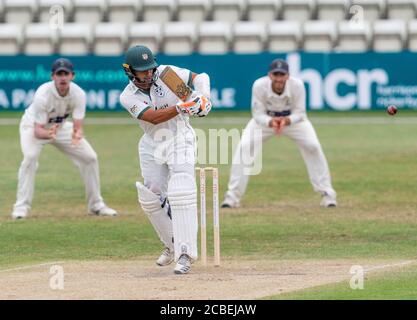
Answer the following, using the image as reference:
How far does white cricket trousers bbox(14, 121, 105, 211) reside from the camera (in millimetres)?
16672

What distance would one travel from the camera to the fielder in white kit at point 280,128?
17.6 metres

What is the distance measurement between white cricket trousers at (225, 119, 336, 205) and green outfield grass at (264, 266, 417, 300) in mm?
6360

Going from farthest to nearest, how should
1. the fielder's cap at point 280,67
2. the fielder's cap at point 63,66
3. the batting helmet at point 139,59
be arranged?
the fielder's cap at point 280,67 → the fielder's cap at point 63,66 → the batting helmet at point 139,59

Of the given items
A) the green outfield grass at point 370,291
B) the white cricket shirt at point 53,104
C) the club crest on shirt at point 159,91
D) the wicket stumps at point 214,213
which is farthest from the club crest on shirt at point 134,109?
the white cricket shirt at point 53,104

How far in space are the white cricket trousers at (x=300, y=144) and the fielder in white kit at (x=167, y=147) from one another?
539 cm

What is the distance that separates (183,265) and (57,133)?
5.52 metres

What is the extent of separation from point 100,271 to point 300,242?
116 inches

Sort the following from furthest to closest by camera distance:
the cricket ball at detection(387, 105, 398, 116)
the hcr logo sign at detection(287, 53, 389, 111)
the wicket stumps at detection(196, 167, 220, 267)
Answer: the hcr logo sign at detection(287, 53, 389, 111)
the cricket ball at detection(387, 105, 398, 116)
the wicket stumps at detection(196, 167, 220, 267)

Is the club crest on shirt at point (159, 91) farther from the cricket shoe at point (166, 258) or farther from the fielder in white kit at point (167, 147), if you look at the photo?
the cricket shoe at point (166, 258)

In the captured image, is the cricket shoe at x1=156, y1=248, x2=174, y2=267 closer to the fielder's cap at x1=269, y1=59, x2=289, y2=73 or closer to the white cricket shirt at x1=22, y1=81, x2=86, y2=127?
the white cricket shirt at x1=22, y1=81, x2=86, y2=127

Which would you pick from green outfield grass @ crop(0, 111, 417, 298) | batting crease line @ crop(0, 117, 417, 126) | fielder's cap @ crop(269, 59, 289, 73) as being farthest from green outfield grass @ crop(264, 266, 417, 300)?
batting crease line @ crop(0, 117, 417, 126)

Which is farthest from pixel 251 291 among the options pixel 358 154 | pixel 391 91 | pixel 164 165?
pixel 391 91

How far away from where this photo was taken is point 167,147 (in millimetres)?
12047

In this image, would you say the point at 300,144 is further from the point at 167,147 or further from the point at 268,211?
the point at 167,147
